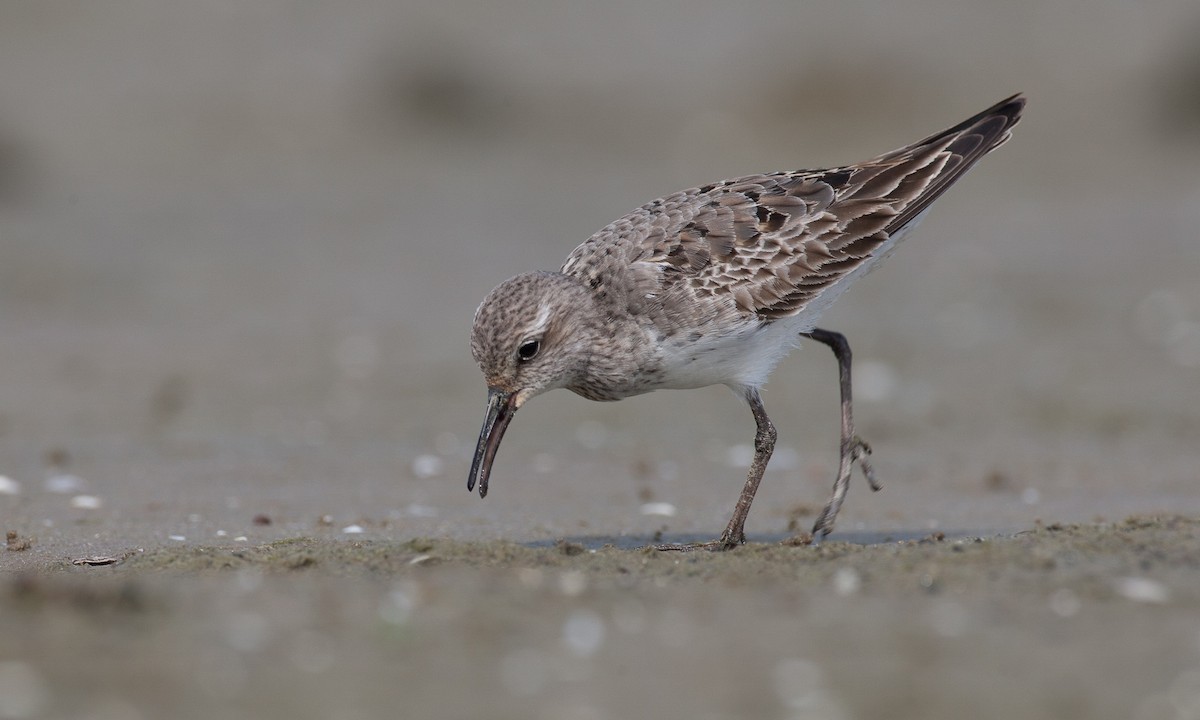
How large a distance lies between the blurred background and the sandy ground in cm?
6

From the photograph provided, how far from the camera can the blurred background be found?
1051 cm

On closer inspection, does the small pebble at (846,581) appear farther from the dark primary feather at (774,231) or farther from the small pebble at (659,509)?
the small pebble at (659,509)

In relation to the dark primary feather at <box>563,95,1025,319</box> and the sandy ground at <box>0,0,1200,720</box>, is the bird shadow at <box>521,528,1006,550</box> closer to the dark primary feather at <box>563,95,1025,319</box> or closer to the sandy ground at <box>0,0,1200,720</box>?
the sandy ground at <box>0,0,1200,720</box>

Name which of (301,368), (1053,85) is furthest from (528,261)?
(1053,85)

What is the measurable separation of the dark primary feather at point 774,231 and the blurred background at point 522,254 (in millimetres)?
1644

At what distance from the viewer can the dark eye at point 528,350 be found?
7.79 meters

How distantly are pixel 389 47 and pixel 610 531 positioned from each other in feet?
49.7

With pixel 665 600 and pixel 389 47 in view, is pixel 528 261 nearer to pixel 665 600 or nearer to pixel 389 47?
pixel 389 47

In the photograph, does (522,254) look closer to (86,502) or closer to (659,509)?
(659,509)

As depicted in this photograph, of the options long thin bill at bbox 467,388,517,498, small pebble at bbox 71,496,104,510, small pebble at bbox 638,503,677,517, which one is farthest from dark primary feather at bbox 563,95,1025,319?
small pebble at bbox 71,496,104,510

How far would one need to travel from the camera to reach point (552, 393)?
44.7 ft

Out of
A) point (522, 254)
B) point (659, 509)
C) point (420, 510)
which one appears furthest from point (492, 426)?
point (522, 254)

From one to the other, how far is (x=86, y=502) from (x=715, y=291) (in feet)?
14.2

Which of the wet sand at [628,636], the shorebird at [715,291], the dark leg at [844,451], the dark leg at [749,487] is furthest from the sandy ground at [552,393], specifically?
the shorebird at [715,291]
